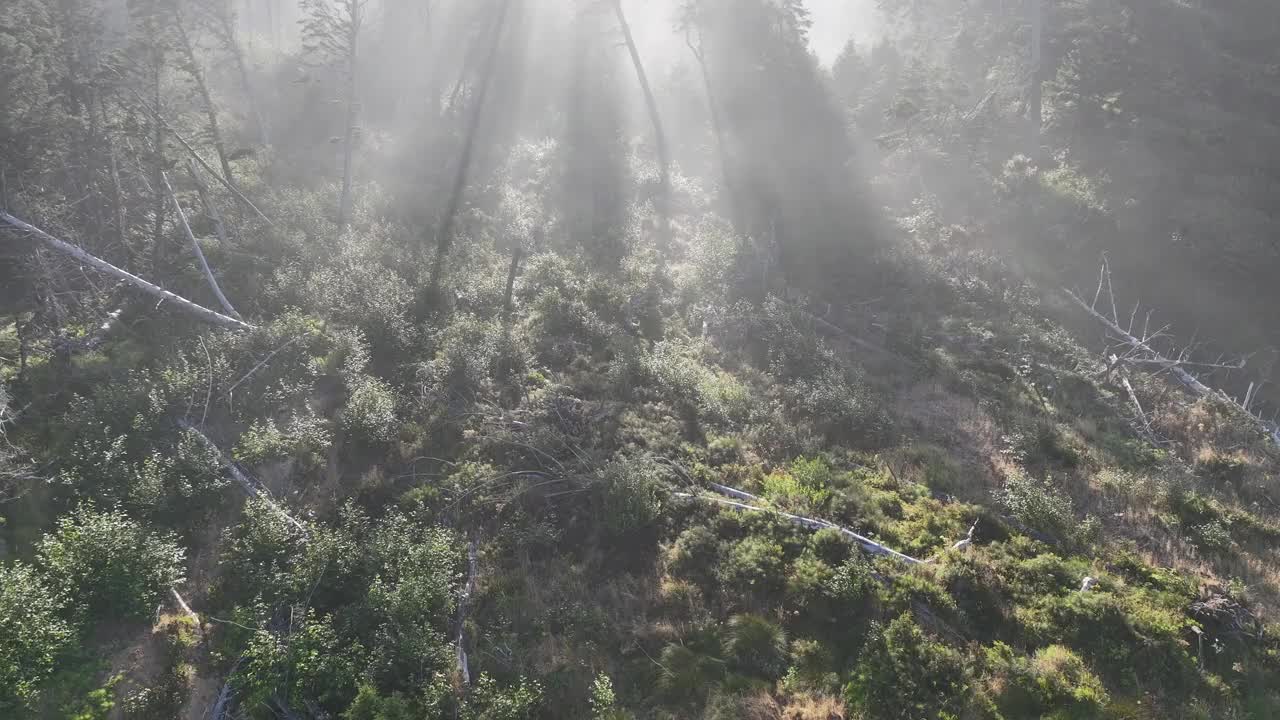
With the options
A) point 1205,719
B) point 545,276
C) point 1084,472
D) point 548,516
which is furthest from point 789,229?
point 1205,719

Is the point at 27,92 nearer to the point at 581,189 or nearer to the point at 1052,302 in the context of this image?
the point at 581,189

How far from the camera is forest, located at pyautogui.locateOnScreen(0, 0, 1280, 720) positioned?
8477 mm

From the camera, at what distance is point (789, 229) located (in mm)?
26047

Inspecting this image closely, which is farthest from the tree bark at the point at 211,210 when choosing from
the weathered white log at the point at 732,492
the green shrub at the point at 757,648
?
the green shrub at the point at 757,648

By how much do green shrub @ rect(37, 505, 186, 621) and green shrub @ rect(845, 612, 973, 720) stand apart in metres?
10.2

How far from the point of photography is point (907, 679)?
819cm

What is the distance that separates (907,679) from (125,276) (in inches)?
758

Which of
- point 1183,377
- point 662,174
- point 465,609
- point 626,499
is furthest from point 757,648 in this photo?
point 662,174

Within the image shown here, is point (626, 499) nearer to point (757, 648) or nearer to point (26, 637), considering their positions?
point (757, 648)

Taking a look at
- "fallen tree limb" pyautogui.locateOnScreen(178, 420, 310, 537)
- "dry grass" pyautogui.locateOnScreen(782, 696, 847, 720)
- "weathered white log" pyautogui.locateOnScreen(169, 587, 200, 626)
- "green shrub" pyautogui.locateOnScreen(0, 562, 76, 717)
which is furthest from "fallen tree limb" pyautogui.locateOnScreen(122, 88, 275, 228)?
"dry grass" pyautogui.locateOnScreen(782, 696, 847, 720)

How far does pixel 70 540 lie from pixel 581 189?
23670 millimetres

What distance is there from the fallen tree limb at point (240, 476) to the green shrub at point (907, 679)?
9.21 meters

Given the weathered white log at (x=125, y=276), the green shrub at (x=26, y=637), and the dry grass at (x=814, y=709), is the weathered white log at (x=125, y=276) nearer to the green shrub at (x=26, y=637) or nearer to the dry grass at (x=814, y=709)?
the green shrub at (x=26, y=637)

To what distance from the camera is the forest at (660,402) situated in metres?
8.48
